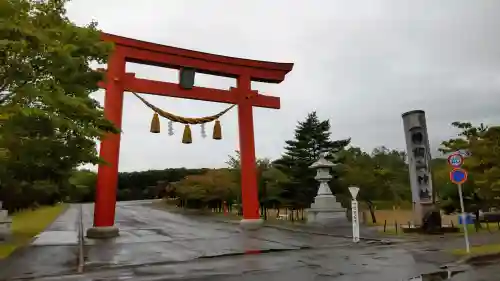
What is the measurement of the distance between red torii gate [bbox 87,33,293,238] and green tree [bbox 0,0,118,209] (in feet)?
7.29

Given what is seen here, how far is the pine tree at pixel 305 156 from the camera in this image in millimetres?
29781

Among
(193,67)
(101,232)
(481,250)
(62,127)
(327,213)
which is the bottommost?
(481,250)

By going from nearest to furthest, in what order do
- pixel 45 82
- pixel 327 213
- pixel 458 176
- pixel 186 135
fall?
pixel 45 82, pixel 458 176, pixel 186 135, pixel 327 213

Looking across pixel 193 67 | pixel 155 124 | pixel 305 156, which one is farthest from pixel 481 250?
pixel 305 156

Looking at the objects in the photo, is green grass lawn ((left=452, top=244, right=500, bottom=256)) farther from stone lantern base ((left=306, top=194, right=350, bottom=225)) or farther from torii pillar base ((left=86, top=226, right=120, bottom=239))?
torii pillar base ((left=86, top=226, right=120, bottom=239))

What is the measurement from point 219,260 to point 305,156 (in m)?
22.0

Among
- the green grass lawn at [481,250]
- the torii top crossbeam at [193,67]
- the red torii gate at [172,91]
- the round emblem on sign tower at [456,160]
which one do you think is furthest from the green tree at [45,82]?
the green grass lawn at [481,250]

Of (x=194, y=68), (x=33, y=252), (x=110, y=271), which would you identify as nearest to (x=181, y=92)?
(x=194, y=68)

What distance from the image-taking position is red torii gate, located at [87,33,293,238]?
53.8 feet

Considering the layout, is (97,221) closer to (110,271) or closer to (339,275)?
(110,271)

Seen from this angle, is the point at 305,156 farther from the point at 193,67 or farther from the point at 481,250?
the point at 481,250

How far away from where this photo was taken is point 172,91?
1847 centimetres

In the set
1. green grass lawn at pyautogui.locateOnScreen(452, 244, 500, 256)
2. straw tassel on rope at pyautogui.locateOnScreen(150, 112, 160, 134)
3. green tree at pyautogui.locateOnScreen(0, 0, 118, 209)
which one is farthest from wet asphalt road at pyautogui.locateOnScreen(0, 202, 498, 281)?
straw tassel on rope at pyautogui.locateOnScreen(150, 112, 160, 134)

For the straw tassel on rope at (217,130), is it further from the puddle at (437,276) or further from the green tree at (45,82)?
the puddle at (437,276)
